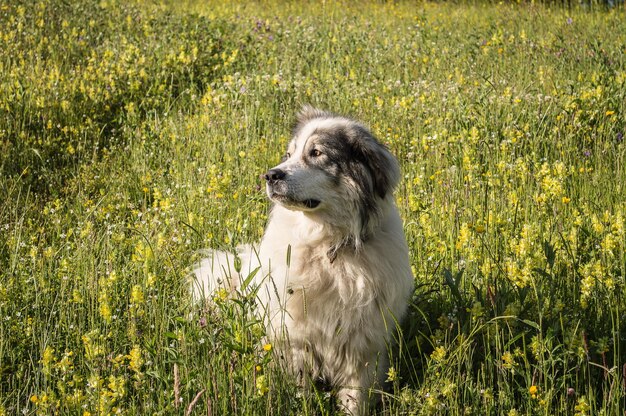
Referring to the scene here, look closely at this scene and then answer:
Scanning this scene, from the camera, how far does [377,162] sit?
11.1 feet

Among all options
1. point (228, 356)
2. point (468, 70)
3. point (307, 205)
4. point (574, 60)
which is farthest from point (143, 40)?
point (228, 356)

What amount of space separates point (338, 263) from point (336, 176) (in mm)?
407

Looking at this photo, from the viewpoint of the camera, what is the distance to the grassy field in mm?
2873

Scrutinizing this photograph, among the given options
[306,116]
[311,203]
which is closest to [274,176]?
[311,203]

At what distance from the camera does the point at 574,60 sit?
777cm

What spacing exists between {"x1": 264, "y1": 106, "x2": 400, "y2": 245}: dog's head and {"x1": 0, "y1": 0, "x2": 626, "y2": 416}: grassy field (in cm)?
32

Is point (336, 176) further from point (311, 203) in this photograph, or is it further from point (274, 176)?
point (274, 176)

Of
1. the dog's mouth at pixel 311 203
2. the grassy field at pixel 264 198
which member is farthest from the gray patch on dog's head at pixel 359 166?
the grassy field at pixel 264 198

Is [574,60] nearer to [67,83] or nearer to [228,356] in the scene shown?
[67,83]

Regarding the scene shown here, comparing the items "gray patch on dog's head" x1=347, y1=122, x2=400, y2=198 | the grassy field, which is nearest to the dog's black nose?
"gray patch on dog's head" x1=347, y1=122, x2=400, y2=198

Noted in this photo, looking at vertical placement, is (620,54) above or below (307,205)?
above

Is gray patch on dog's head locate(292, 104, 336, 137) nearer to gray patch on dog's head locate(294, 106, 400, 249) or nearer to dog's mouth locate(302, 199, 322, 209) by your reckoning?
gray patch on dog's head locate(294, 106, 400, 249)

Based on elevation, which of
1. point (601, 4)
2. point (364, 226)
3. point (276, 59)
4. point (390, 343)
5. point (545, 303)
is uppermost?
point (601, 4)

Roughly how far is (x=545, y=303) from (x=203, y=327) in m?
1.52
